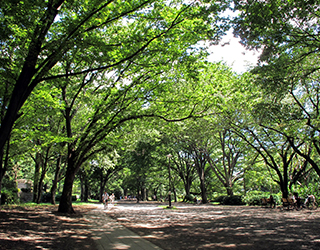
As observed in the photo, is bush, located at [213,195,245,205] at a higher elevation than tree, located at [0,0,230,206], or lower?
lower

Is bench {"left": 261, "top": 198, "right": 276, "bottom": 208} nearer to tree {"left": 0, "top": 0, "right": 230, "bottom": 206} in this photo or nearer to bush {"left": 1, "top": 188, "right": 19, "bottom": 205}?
tree {"left": 0, "top": 0, "right": 230, "bottom": 206}

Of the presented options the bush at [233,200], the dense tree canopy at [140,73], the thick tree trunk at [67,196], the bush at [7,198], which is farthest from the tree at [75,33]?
the bush at [233,200]

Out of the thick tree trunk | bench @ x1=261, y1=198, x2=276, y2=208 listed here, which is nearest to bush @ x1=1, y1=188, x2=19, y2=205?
the thick tree trunk

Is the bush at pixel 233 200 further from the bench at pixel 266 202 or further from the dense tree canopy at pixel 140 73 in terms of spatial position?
Answer: the bench at pixel 266 202

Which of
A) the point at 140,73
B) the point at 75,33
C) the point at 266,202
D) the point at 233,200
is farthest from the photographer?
the point at 233,200

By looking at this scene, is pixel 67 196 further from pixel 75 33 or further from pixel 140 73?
pixel 75 33

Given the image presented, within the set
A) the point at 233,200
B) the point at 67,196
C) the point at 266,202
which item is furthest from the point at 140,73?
the point at 233,200

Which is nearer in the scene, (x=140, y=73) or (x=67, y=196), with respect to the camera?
(x=140, y=73)

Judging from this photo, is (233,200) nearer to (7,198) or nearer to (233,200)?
(233,200)

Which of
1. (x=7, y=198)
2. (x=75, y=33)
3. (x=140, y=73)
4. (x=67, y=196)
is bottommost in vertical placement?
(x=7, y=198)

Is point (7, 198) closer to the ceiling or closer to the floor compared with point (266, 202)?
closer to the ceiling

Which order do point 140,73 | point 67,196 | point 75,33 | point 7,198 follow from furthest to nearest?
point 7,198 < point 67,196 < point 140,73 < point 75,33

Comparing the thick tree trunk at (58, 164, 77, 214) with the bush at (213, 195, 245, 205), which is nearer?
the thick tree trunk at (58, 164, 77, 214)

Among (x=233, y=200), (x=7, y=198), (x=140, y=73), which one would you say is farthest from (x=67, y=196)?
(x=233, y=200)
